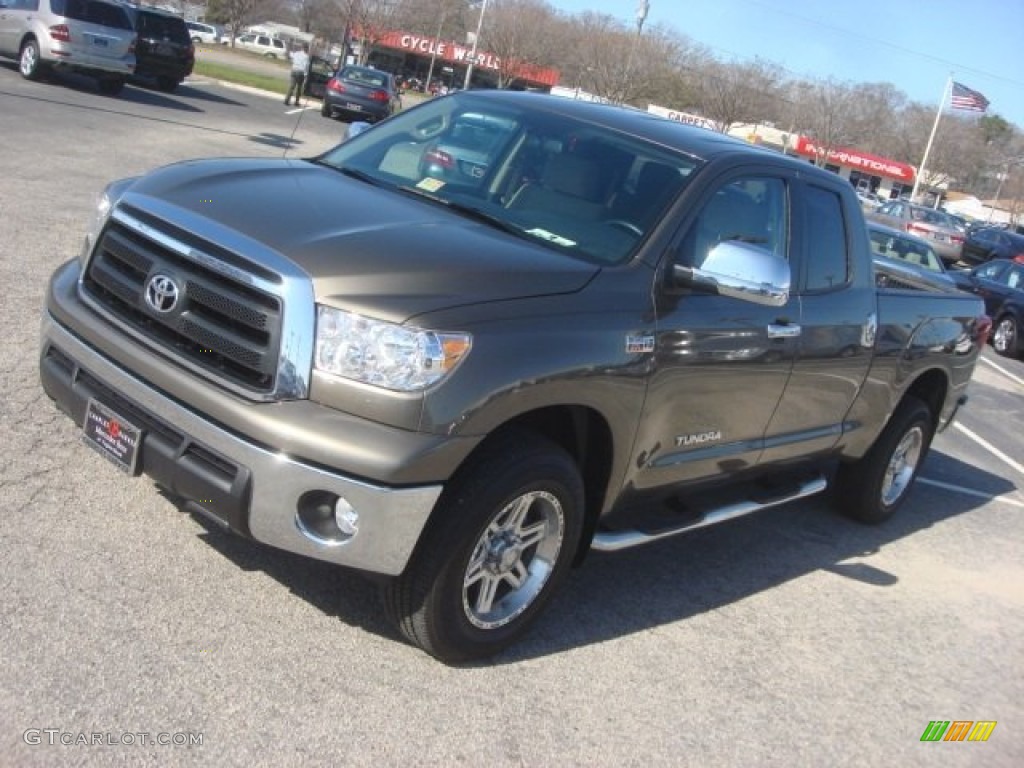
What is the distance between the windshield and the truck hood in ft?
0.68

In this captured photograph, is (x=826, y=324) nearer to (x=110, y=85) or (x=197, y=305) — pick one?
(x=197, y=305)

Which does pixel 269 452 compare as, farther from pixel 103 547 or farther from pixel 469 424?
pixel 103 547

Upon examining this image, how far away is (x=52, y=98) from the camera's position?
17.7 metres

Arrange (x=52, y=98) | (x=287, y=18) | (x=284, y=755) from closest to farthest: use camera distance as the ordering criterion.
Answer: (x=284, y=755)
(x=52, y=98)
(x=287, y=18)

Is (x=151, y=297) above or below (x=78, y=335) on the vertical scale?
above

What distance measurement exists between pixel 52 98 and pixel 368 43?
53.6m

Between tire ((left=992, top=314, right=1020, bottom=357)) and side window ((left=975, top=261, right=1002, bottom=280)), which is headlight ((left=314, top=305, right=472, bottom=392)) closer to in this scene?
tire ((left=992, top=314, right=1020, bottom=357))

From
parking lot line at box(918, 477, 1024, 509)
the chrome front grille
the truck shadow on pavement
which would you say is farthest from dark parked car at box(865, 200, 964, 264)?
the chrome front grille

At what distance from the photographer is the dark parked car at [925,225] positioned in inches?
1219

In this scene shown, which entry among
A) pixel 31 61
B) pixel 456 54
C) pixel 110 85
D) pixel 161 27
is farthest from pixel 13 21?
pixel 456 54

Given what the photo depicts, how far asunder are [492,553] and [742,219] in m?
1.94

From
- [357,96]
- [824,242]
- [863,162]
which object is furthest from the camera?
[863,162]

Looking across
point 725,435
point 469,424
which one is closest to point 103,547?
point 469,424

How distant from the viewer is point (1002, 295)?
61.1 feet
